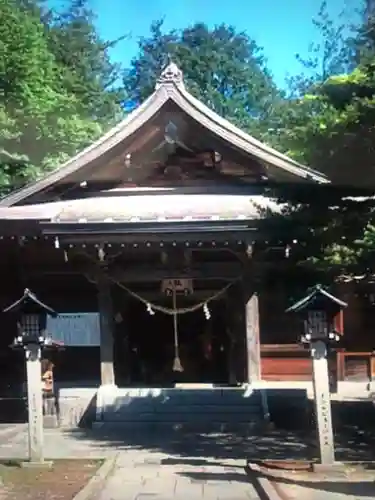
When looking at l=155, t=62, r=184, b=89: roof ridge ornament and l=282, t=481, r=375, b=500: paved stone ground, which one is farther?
l=155, t=62, r=184, b=89: roof ridge ornament

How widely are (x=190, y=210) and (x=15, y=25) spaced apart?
479 inches

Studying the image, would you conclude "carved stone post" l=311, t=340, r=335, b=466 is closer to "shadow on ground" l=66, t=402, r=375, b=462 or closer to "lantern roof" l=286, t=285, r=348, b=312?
"lantern roof" l=286, t=285, r=348, b=312

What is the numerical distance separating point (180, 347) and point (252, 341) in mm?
2787

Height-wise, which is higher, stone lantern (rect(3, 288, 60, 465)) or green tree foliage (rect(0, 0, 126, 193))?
green tree foliage (rect(0, 0, 126, 193))

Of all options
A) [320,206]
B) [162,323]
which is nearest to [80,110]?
[162,323]

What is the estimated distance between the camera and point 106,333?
1460 centimetres

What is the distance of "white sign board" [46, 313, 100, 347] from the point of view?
1512 cm

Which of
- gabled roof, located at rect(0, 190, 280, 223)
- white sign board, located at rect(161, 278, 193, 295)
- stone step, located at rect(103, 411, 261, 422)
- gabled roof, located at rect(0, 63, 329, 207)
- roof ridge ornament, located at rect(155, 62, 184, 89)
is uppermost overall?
roof ridge ornament, located at rect(155, 62, 184, 89)

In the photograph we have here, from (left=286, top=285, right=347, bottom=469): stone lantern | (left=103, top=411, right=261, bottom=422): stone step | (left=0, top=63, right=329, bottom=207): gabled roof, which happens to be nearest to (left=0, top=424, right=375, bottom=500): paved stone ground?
(left=103, top=411, right=261, bottom=422): stone step

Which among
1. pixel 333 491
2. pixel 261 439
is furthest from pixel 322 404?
pixel 261 439

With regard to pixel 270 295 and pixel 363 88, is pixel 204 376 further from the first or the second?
pixel 363 88

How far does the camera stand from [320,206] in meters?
9.71

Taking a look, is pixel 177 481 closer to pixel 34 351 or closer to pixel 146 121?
pixel 34 351

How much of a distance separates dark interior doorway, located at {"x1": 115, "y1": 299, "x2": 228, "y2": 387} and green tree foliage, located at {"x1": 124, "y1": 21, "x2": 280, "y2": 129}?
56.5 feet
